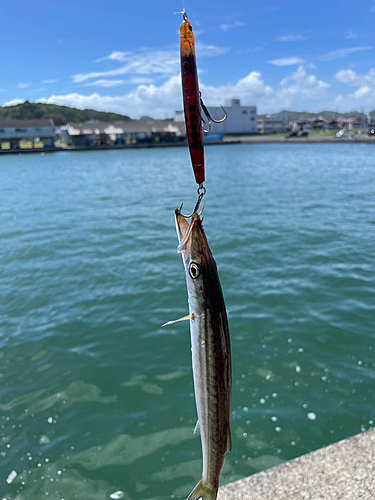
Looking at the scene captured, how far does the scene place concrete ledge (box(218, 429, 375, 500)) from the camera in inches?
161

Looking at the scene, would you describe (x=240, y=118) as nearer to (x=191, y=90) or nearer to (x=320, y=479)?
(x=320, y=479)

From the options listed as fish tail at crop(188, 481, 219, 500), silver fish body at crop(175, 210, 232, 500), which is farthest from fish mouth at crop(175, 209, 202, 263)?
fish tail at crop(188, 481, 219, 500)

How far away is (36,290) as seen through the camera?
12.7 meters

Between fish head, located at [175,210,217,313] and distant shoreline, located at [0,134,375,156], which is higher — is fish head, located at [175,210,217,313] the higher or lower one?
the lower one

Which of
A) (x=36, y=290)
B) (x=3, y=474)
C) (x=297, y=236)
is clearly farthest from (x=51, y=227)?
(x=3, y=474)

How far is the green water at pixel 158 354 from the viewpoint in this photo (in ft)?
19.6

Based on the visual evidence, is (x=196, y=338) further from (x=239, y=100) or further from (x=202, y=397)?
(x=239, y=100)

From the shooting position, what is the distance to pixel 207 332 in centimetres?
236

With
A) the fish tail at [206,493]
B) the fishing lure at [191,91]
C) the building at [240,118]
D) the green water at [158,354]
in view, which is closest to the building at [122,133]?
the building at [240,118]

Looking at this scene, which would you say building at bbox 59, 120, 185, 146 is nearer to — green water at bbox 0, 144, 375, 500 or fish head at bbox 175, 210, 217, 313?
green water at bbox 0, 144, 375, 500

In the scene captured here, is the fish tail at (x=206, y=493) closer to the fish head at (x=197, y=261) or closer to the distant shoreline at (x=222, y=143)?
the fish head at (x=197, y=261)

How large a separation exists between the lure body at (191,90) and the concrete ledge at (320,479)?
3690 mm

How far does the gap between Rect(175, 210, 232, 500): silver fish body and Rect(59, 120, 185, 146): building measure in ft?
401

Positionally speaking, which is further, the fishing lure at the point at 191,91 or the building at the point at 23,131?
the building at the point at 23,131
